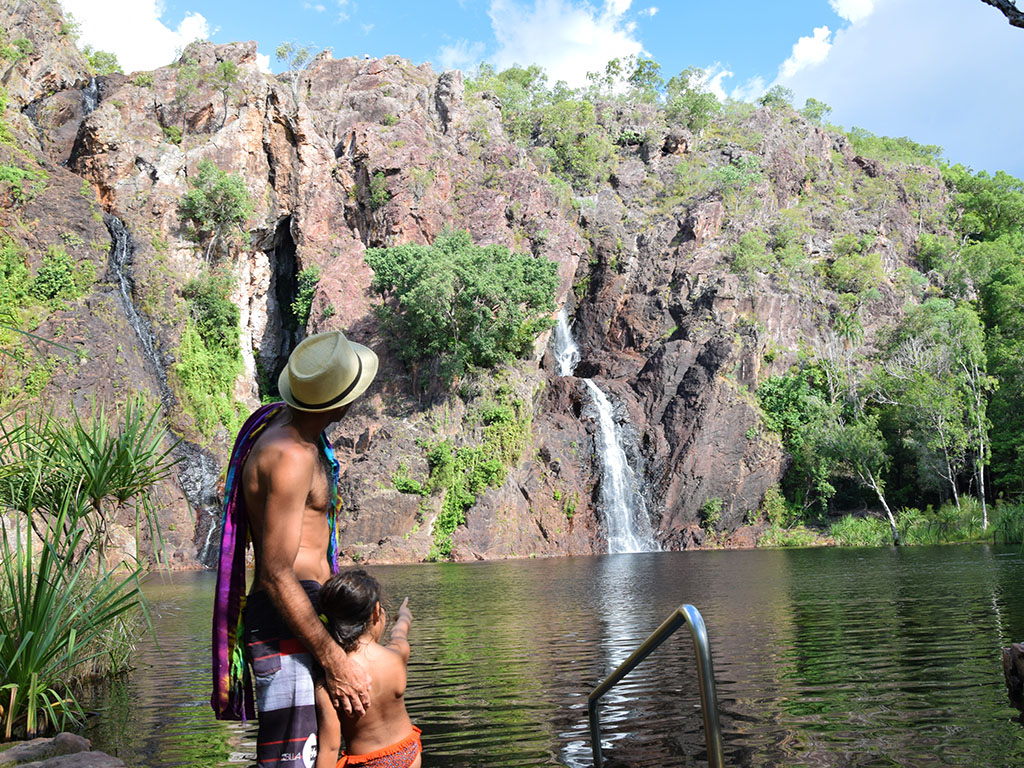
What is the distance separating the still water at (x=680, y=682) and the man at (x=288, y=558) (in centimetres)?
310

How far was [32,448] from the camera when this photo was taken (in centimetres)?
755

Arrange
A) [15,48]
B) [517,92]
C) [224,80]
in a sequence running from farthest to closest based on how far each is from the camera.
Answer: [517,92]
[224,80]
[15,48]

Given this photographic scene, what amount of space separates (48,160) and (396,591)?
33.6 m

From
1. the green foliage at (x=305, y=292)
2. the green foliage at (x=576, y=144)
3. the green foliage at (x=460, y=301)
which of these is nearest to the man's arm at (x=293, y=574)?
the green foliage at (x=460, y=301)

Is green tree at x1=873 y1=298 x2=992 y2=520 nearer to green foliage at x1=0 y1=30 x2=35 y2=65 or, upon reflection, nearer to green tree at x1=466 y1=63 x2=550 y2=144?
green tree at x1=466 y1=63 x2=550 y2=144

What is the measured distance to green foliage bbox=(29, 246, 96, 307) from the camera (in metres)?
36.1

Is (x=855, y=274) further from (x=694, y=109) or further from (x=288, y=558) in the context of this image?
(x=288, y=558)

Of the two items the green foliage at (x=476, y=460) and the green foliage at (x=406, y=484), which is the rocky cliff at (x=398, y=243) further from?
the green foliage at (x=476, y=460)

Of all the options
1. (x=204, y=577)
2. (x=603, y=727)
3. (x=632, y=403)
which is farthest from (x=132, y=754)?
(x=632, y=403)

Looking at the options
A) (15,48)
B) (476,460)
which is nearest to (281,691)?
(476,460)

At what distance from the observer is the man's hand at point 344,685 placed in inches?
128

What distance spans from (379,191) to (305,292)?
770 centimetres

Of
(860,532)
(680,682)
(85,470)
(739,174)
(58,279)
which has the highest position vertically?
(739,174)

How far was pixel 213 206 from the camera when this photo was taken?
45.4 m
